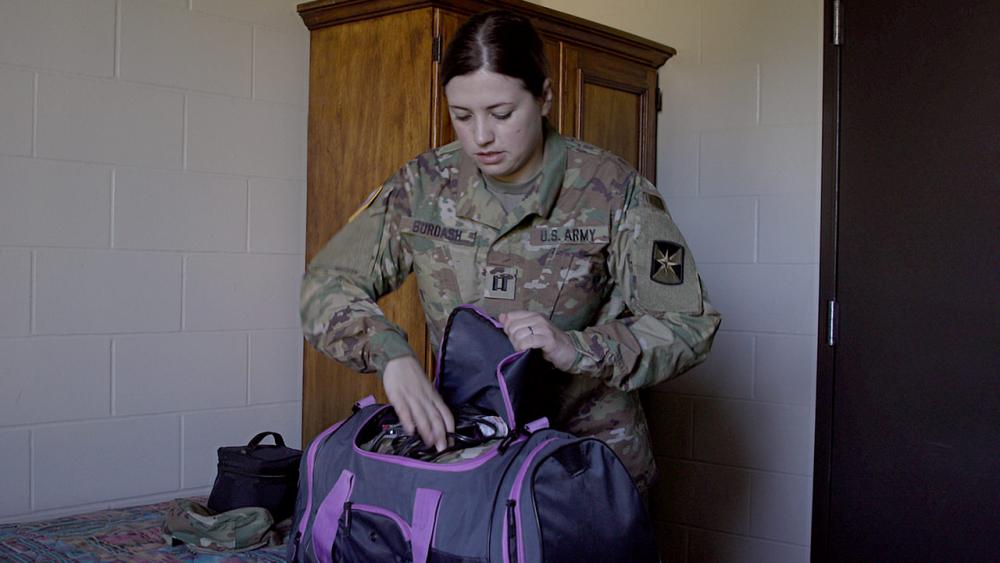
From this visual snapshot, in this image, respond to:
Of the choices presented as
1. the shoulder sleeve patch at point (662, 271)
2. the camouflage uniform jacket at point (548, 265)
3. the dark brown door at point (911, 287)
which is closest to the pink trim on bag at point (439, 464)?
the camouflage uniform jacket at point (548, 265)

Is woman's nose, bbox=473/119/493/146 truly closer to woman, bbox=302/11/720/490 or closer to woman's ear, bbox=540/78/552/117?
woman, bbox=302/11/720/490

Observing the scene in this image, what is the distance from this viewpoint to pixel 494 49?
1593mm

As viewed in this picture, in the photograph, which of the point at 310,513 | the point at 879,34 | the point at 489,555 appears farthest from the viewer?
the point at 879,34

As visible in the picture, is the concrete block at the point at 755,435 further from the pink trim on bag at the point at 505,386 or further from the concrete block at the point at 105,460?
the pink trim on bag at the point at 505,386

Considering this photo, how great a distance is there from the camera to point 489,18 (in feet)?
5.30

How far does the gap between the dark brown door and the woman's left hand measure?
1.63 m

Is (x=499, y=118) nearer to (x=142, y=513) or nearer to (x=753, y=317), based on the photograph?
(x=142, y=513)

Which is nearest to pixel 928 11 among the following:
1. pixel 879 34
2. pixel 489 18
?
pixel 879 34

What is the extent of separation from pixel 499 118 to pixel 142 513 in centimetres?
126

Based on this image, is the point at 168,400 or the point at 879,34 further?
the point at 879,34

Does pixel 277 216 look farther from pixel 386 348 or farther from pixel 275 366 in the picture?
pixel 386 348

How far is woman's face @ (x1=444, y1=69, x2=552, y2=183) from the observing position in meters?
1.61

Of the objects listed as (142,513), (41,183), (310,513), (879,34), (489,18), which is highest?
(879,34)

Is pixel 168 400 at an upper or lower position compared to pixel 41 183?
lower
